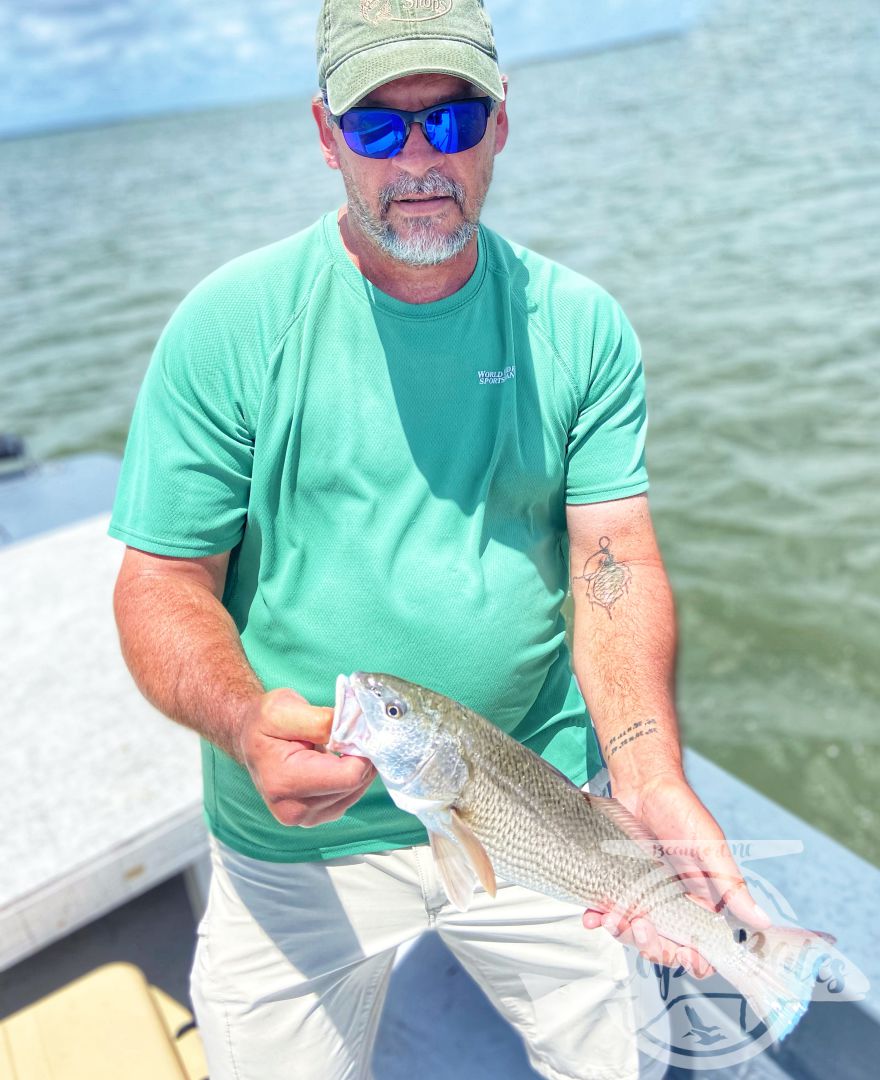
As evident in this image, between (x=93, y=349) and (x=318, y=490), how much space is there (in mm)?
14469

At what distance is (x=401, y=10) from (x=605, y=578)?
1509 millimetres

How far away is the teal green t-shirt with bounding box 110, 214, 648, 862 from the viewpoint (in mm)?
2475

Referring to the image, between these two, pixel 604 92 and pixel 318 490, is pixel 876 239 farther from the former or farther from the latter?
pixel 604 92

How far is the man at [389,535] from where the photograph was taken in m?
2.46

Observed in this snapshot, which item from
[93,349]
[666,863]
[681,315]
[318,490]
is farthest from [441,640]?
[93,349]

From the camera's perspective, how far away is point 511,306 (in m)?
2.68

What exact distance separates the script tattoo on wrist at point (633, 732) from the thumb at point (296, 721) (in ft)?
2.93

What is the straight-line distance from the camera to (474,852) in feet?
6.92

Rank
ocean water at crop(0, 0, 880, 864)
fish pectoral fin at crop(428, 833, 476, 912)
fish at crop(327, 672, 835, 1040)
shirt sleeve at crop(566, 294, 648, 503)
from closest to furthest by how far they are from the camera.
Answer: fish at crop(327, 672, 835, 1040) < fish pectoral fin at crop(428, 833, 476, 912) < shirt sleeve at crop(566, 294, 648, 503) < ocean water at crop(0, 0, 880, 864)

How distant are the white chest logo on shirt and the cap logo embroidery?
84 cm

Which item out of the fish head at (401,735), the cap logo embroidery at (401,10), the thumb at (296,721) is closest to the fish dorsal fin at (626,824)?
the fish head at (401,735)

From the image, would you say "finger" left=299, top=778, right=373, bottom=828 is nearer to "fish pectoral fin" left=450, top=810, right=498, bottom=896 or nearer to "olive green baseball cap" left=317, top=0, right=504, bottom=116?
"fish pectoral fin" left=450, top=810, right=498, bottom=896

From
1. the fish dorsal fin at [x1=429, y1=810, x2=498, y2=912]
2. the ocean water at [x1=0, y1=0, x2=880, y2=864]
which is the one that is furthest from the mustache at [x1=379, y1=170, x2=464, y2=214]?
the ocean water at [x1=0, y1=0, x2=880, y2=864]

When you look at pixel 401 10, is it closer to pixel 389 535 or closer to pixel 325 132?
pixel 325 132
